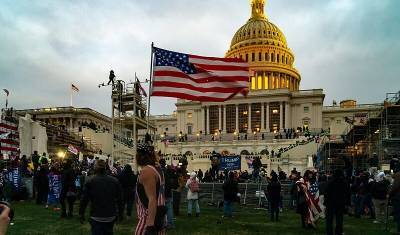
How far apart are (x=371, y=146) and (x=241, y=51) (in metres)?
87.3

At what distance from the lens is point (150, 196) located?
19.9 feet

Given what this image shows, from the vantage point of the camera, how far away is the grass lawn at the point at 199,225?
13.6 metres

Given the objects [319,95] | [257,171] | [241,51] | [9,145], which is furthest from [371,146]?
[241,51]

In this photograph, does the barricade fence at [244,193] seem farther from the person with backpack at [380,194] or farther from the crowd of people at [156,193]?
the person with backpack at [380,194]

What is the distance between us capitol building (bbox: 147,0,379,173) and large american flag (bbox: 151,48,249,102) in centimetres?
3690

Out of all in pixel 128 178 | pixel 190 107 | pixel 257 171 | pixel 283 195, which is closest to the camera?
pixel 128 178

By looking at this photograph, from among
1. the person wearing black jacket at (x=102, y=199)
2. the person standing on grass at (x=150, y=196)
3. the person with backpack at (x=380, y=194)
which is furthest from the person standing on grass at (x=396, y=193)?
the person standing on grass at (x=150, y=196)

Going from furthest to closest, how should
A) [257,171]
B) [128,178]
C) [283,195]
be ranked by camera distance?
1. [257,171]
2. [283,195]
3. [128,178]

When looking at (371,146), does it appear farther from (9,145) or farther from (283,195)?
(9,145)

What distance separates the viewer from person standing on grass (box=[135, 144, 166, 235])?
6.00 metres

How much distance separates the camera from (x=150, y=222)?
234 inches

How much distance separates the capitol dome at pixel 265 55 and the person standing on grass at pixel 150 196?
109861mm

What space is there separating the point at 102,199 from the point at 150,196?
2.16 m

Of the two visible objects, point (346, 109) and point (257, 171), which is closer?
point (257, 171)
